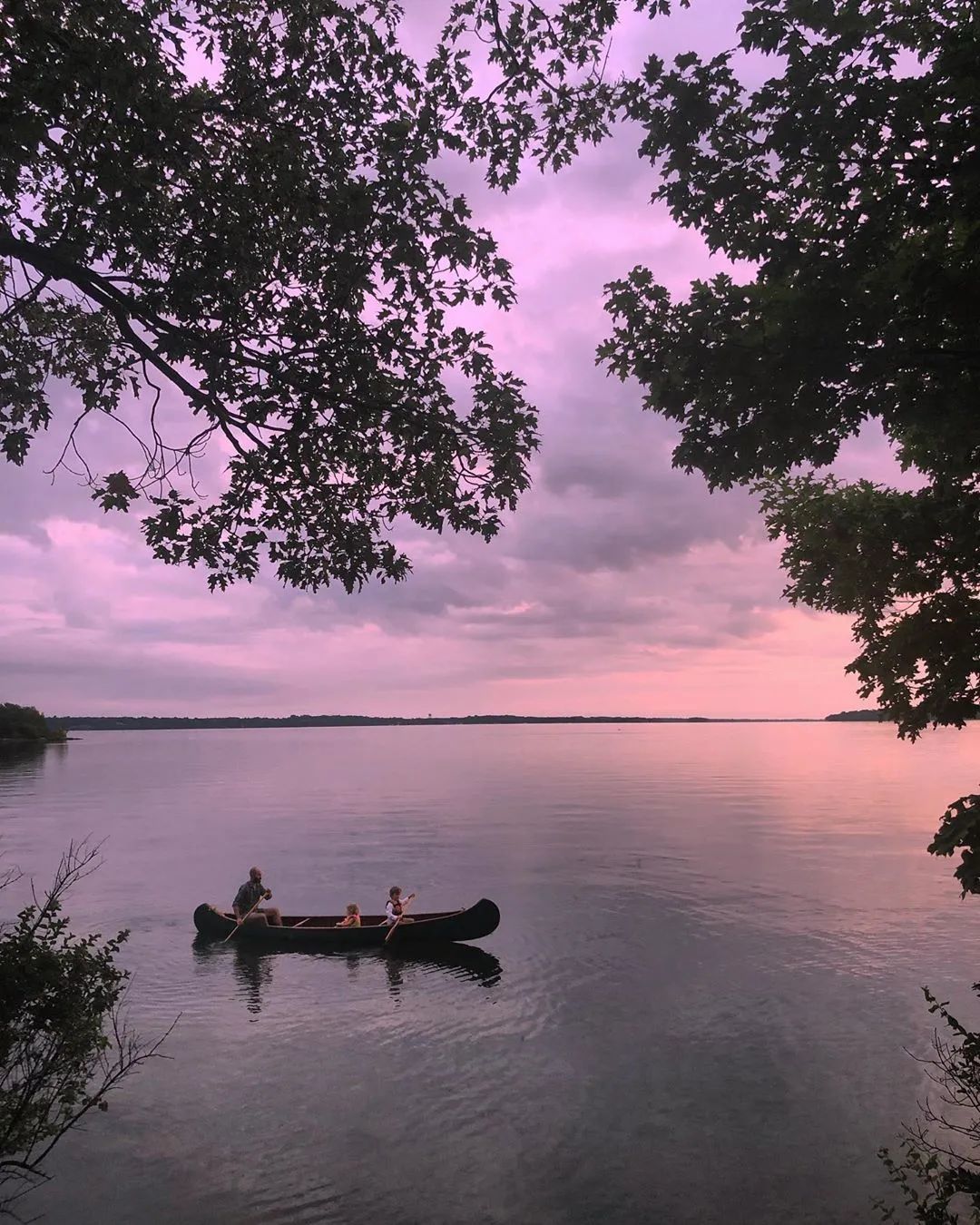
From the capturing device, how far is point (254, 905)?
95.6ft

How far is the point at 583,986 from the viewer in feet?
79.7

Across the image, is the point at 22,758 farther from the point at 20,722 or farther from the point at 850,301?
the point at 850,301

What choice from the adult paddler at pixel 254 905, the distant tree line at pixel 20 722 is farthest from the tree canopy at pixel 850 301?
the distant tree line at pixel 20 722

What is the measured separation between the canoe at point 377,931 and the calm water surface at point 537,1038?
0.63 m

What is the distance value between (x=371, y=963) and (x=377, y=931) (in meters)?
0.95

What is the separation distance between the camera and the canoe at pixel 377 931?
1076 inches

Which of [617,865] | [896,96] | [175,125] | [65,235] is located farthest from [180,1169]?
[617,865]

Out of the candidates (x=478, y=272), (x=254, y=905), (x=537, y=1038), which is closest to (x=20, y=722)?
(x=254, y=905)

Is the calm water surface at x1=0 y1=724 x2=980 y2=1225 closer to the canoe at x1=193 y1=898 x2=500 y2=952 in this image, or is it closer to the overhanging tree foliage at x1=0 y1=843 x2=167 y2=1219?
the canoe at x1=193 y1=898 x2=500 y2=952

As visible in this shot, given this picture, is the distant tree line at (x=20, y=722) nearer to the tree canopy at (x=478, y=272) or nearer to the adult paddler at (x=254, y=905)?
the adult paddler at (x=254, y=905)

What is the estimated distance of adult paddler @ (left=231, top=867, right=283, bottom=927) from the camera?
28422 mm

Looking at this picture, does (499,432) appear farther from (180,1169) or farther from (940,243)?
(180,1169)

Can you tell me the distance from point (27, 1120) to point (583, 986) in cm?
1684

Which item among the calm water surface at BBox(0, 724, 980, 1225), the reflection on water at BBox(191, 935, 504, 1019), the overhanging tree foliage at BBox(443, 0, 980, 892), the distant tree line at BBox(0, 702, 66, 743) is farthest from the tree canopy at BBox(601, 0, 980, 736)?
the distant tree line at BBox(0, 702, 66, 743)
